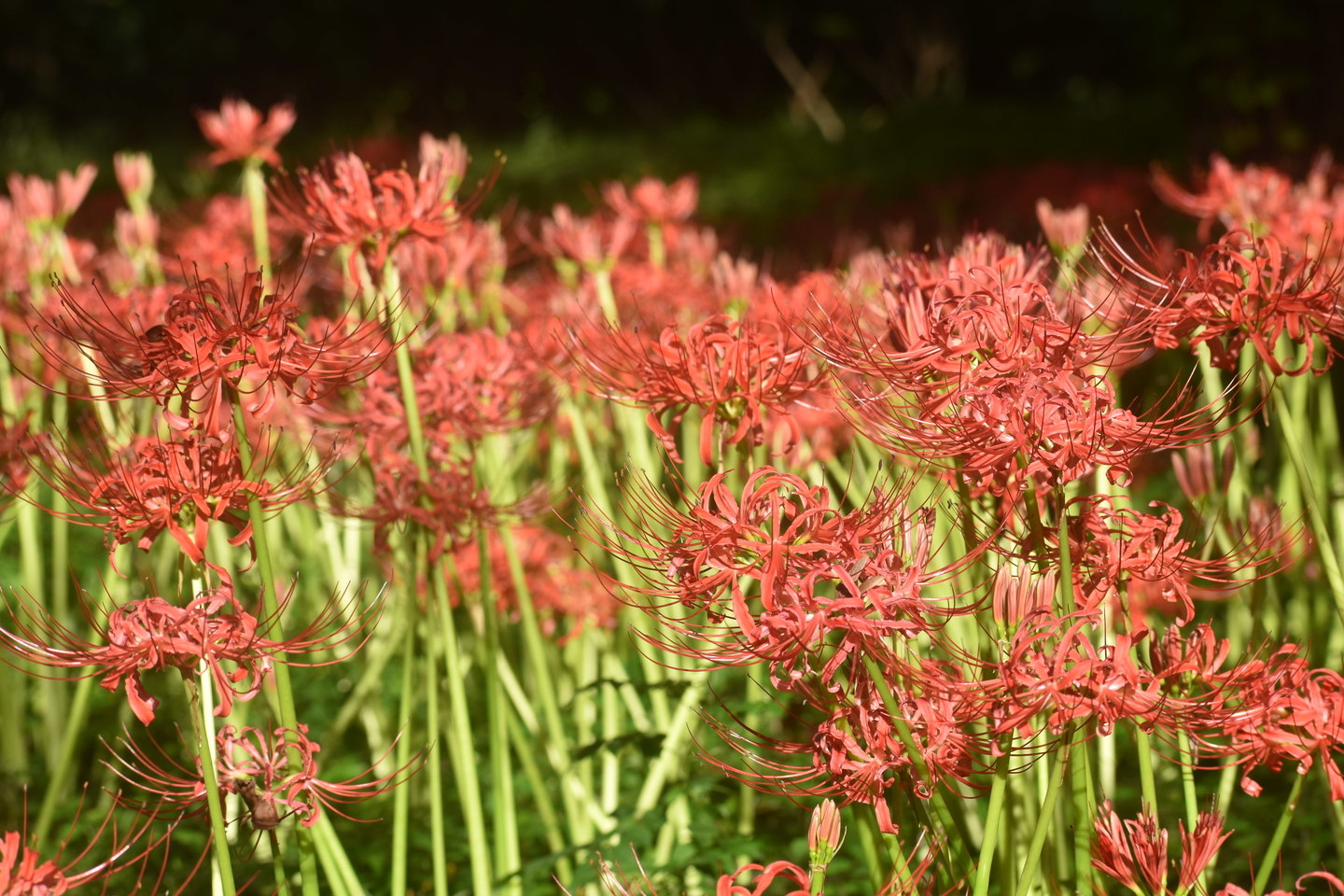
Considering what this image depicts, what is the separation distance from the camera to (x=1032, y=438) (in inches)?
59.4

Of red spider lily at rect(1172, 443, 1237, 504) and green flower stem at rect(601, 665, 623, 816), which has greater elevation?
red spider lily at rect(1172, 443, 1237, 504)

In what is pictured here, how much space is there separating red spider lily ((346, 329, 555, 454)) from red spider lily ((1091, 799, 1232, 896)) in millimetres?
1353

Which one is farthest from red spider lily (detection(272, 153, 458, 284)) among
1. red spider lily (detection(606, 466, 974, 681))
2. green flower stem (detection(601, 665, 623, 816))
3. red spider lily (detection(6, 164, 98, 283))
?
red spider lily (detection(6, 164, 98, 283))

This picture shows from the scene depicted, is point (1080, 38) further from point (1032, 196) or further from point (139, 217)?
point (139, 217)

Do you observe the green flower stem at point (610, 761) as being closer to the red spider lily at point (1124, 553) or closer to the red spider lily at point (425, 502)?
the red spider lily at point (425, 502)

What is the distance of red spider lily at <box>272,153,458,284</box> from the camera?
2.18 meters

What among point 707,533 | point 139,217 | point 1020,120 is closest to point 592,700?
point 139,217

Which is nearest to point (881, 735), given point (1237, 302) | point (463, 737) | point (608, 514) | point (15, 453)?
point (1237, 302)

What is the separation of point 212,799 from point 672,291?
2150 mm

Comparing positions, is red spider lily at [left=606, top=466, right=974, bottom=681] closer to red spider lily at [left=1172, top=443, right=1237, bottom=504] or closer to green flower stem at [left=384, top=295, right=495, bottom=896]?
green flower stem at [left=384, top=295, right=495, bottom=896]

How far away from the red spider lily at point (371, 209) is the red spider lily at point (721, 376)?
1.44 feet

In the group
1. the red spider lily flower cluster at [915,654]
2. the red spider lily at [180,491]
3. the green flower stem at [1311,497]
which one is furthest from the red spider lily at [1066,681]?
the red spider lily at [180,491]

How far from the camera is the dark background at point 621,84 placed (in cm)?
1278

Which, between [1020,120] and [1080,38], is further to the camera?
[1080,38]
